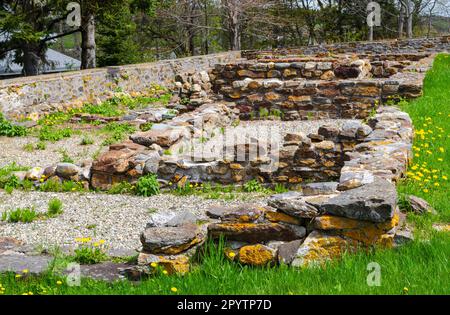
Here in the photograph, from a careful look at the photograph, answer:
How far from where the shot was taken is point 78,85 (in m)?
14.6

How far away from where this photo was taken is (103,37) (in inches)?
1128

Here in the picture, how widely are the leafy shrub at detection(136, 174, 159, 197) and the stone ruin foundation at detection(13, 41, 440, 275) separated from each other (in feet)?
0.56

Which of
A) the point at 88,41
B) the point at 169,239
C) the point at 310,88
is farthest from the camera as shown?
the point at 88,41

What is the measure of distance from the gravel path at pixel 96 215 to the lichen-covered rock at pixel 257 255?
931 mm

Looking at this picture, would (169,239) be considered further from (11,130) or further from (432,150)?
(11,130)

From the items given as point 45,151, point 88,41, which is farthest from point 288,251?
point 88,41

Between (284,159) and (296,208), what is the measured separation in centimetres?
368

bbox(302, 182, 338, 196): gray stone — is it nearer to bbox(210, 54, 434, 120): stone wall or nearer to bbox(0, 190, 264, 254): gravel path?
bbox(0, 190, 264, 254): gravel path

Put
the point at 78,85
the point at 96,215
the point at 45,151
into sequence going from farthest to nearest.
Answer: the point at 78,85
the point at 45,151
the point at 96,215

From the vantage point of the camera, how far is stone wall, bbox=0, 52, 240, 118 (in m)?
Result: 12.7

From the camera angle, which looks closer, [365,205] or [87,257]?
[365,205]

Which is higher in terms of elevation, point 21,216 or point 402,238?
point 402,238

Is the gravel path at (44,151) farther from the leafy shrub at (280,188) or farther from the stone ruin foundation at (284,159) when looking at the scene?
the leafy shrub at (280,188)

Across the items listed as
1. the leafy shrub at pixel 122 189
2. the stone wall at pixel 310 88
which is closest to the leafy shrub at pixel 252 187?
the leafy shrub at pixel 122 189
